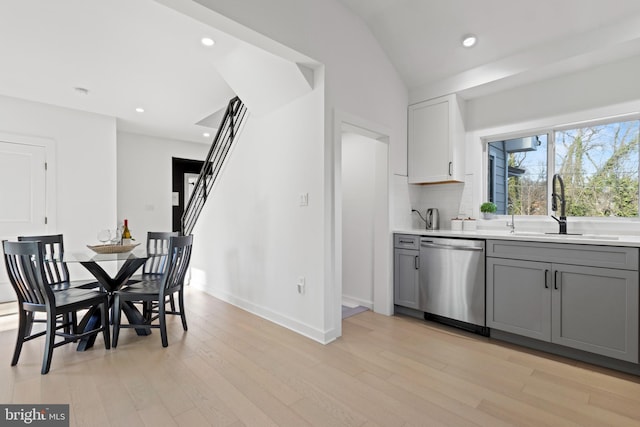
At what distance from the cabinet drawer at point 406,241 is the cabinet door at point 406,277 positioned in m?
0.05

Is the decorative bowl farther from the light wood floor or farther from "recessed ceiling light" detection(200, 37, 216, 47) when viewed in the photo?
"recessed ceiling light" detection(200, 37, 216, 47)

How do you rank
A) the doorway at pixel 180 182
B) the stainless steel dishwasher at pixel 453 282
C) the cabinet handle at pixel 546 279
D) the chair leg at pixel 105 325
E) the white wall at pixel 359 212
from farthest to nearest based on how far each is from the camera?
the doorway at pixel 180 182, the white wall at pixel 359 212, the stainless steel dishwasher at pixel 453 282, the chair leg at pixel 105 325, the cabinet handle at pixel 546 279

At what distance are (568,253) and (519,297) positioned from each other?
0.53 metres

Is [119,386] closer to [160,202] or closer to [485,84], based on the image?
[485,84]

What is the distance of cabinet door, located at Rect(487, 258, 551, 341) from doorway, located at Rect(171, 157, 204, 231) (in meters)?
6.05

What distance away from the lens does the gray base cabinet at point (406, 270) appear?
3.34 metres

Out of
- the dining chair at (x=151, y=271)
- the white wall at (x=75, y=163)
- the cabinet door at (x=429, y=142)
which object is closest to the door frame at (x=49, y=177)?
the white wall at (x=75, y=163)

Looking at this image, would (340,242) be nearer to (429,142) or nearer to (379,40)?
(429,142)

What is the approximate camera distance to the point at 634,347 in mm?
2135

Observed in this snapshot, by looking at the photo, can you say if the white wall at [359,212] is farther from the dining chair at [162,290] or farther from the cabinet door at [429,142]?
the dining chair at [162,290]

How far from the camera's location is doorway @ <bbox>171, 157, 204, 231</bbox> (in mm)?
6543

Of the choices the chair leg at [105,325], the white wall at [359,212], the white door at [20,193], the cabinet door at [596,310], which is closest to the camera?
the cabinet door at [596,310]

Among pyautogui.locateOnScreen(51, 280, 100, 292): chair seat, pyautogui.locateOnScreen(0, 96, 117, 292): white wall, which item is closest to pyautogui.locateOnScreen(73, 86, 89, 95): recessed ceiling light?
pyautogui.locateOnScreen(0, 96, 117, 292): white wall

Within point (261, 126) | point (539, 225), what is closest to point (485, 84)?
point (539, 225)
